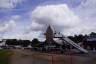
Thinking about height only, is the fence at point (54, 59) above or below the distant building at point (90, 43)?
below

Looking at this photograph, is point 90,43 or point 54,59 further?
point 90,43

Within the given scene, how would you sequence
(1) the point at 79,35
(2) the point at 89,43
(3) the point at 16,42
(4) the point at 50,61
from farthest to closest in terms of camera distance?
1. (3) the point at 16,42
2. (1) the point at 79,35
3. (2) the point at 89,43
4. (4) the point at 50,61

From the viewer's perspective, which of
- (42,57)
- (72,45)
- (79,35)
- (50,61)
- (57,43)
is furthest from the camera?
(79,35)

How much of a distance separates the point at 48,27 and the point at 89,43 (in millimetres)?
10749

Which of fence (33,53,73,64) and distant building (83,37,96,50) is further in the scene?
distant building (83,37,96,50)

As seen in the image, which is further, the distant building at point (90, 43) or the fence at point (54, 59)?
the distant building at point (90, 43)

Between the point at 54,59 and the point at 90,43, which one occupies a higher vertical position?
the point at 90,43

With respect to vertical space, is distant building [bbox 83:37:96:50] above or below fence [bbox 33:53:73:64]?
above

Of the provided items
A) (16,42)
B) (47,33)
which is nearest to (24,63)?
(47,33)

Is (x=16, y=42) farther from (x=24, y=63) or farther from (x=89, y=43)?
(x=24, y=63)

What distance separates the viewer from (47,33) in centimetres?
4656

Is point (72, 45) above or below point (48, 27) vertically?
below

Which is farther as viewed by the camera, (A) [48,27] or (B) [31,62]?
(A) [48,27]

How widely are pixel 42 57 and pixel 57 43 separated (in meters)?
48.2
